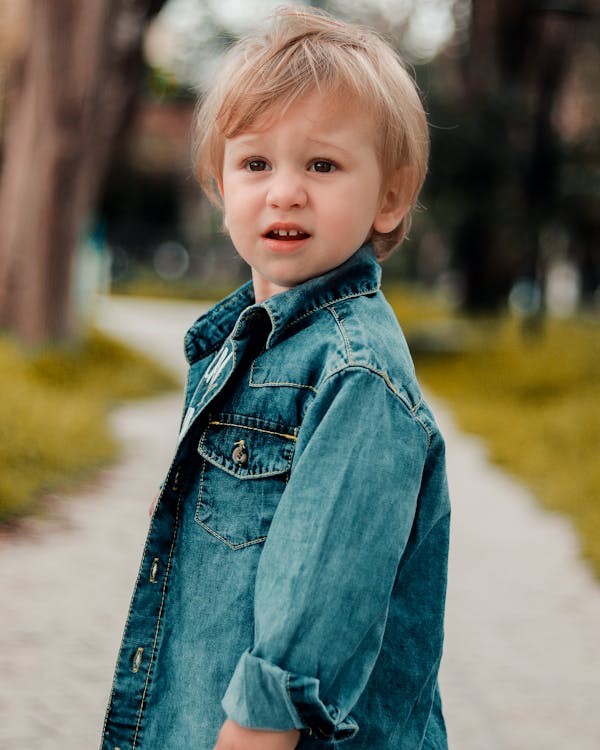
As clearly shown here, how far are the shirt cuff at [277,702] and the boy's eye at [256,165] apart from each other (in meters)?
0.72

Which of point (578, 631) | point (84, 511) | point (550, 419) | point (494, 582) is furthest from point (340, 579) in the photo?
point (550, 419)

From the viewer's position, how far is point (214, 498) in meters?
1.54

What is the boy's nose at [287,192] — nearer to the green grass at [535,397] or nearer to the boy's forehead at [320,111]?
the boy's forehead at [320,111]

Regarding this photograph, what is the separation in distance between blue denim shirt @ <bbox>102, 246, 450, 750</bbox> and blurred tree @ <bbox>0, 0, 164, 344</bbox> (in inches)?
284

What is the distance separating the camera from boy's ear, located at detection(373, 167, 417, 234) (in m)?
1.64

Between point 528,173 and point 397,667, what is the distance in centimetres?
1129

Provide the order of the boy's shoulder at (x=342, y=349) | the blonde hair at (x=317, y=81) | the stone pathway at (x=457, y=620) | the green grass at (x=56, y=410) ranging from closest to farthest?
1. the boy's shoulder at (x=342, y=349)
2. the blonde hair at (x=317, y=81)
3. the stone pathway at (x=457, y=620)
4. the green grass at (x=56, y=410)

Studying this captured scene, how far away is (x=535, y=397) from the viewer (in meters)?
10.0

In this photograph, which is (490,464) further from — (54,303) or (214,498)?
(214,498)

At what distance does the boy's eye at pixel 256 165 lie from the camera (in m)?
1.56

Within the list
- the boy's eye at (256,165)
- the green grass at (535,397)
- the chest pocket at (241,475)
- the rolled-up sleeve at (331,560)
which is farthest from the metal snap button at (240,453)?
the green grass at (535,397)

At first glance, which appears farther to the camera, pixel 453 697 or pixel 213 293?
pixel 213 293

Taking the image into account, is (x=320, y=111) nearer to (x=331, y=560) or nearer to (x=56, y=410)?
(x=331, y=560)

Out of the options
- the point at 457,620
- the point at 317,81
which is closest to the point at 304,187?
the point at 317,81
